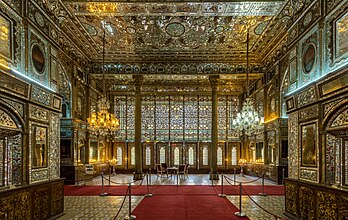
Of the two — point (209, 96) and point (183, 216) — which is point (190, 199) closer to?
point (183, 216)

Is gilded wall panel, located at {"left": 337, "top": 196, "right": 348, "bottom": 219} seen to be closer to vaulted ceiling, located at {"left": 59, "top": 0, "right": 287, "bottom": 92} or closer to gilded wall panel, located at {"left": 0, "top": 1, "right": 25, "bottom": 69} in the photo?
vaulted ceiling, located at {"left": 59, "top": 0, "right": 287, "bottom": 92}

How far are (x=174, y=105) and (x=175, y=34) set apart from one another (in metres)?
8.97

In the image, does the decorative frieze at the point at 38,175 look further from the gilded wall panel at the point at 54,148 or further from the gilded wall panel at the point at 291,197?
the gilded wall panel at the point at 291,197

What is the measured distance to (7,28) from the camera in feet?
17.6

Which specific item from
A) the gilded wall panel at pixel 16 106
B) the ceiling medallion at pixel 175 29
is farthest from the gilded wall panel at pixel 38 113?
the ceiling medallion at pixel 175 29

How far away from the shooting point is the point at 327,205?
5.20 meters

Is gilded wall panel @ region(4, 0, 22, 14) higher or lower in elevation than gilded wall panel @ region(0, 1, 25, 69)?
higher

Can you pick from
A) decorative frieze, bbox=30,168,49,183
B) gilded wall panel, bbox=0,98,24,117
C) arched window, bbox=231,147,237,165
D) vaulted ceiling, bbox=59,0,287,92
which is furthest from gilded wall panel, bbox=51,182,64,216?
Result: arched window, bbox=231,147,237,165

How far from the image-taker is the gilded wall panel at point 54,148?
6.84 metres

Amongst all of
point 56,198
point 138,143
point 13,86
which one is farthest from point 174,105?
point 13,86

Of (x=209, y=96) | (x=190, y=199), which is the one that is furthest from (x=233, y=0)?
(x=209, y=96)

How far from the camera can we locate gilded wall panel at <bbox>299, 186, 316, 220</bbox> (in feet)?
18.9

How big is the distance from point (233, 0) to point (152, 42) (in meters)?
5.08

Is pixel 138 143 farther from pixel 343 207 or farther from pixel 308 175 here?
pixel 343 207
